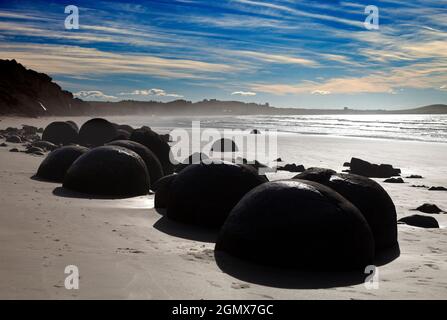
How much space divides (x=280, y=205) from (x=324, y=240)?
2.07ft

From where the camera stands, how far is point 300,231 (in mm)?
5359

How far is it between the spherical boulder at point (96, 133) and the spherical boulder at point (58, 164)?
28.6 ft

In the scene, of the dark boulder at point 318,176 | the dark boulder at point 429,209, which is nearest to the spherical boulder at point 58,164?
the dark boulder at point 318,176

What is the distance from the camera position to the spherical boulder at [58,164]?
39.1ft

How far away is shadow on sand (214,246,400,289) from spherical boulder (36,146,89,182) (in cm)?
744

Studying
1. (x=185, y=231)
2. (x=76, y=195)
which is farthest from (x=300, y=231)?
(x=76, y=195)

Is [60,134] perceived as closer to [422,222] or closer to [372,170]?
[372,170]

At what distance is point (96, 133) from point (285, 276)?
692 inches

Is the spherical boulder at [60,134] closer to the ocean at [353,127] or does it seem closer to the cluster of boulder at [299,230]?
the cluster of boulder at [299,230]

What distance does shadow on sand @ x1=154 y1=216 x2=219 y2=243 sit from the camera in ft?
22.8

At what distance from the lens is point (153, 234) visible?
6.91 metres
